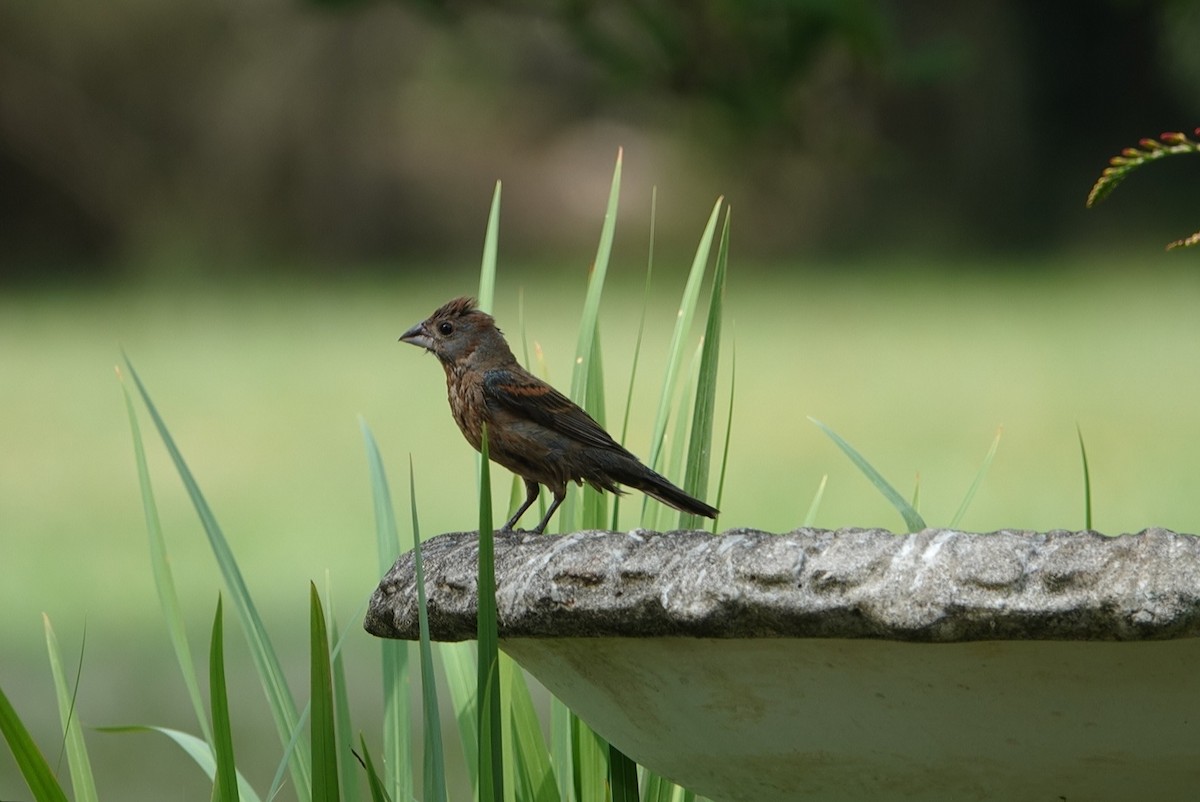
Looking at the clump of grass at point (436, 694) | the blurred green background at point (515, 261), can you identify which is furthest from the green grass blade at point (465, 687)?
the blurred green background at point (515, 261)

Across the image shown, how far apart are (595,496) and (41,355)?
40.4 ft

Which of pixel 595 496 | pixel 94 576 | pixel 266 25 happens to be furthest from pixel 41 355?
Answer: pixel 595 496

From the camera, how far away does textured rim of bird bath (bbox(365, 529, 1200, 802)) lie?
4.25ft

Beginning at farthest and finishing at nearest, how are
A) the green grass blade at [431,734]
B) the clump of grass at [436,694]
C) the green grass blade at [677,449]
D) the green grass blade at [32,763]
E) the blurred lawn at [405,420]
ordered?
the blurred lawn at [405,420] < the green grass blade at [677,449] < the clump of grass at [436,694] < the green grass blade at [431,734] < the green grass blade at [32,763]

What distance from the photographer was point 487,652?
60.9 inches

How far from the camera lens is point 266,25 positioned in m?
20.0

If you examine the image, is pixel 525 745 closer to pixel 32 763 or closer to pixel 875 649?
pixel 32 763

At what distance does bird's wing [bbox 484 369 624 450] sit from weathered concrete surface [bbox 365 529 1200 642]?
0.76 meters

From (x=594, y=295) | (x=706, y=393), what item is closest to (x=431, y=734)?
(x=706, y=393)

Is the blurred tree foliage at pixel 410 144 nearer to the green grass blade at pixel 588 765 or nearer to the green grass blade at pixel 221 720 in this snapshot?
the green grass blade at pixel 588 765

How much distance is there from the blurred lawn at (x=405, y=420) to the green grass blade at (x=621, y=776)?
2819 mm

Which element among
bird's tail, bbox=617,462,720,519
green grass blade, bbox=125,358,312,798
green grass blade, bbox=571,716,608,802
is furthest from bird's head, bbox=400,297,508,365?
green grass blade, bbox=571,716,608,802

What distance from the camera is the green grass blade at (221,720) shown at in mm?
1701

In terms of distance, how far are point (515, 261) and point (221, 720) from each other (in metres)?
16.4
